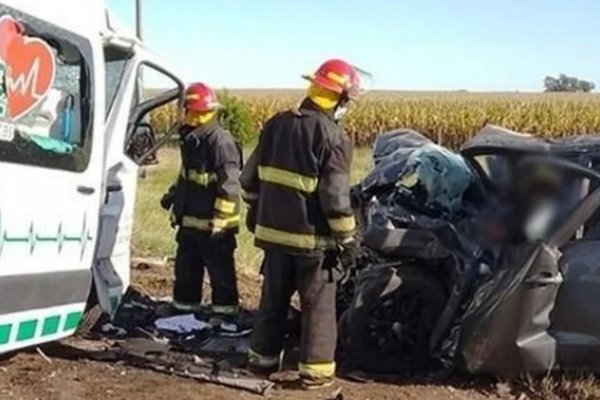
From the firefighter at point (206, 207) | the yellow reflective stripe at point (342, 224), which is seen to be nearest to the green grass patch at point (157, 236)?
the firefighter at point (206, 207)

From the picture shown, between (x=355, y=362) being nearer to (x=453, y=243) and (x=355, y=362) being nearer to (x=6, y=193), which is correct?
(x=453, y=243)

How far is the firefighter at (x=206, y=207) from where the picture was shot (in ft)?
25.8

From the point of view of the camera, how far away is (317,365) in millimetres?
6137

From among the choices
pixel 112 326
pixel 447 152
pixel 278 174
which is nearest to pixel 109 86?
pixel 278 174

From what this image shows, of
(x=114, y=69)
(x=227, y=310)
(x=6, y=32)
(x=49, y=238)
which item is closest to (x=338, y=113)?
(x=114, y=69)

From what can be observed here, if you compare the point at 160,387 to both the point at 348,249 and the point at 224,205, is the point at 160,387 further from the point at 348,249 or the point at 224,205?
the point at 224,205

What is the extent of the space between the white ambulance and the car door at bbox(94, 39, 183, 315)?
0.6 inches

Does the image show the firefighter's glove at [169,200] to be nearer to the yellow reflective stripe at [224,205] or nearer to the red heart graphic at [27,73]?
the yellow reflective stripe at [224,205]

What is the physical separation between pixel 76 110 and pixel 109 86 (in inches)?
36.7

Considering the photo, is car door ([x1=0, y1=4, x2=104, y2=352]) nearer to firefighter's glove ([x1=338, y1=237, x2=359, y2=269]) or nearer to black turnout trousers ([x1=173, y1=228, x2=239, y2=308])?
firefighter's glove ([x1=338, y1=237, x2=359, y2=269])

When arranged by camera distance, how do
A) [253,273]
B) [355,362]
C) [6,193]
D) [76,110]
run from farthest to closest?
[253,273] < [355,362] < [76,110] < [6,193]

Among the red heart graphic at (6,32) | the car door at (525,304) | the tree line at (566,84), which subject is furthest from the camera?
the tree line at (566,84)

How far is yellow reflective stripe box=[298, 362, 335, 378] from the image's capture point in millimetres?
6117

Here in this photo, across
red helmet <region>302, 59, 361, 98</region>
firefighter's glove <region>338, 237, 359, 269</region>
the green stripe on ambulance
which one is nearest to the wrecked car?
firefighter's glove <region>338, 237, 359, 269</region>
